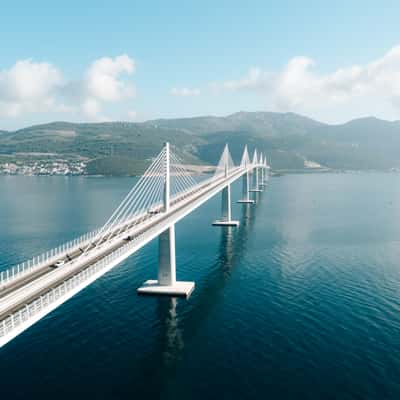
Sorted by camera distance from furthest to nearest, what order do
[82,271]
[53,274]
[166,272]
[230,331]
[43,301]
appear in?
[166,272], [230,331], [82,271], [53,274], [43,301]

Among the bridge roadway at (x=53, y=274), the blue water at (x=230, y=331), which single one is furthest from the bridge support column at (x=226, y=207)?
the bridge roadway at (x=53, y=274)

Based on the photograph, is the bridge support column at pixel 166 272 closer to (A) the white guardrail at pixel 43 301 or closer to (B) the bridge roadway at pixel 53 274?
(B) the bridge roadway at pixel 53 274

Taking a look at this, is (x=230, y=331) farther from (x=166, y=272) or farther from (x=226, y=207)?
(x=226, y=207)

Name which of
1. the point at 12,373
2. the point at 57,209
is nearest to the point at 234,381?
the point at 12,373

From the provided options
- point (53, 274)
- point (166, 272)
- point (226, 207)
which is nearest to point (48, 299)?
point (53, 274)

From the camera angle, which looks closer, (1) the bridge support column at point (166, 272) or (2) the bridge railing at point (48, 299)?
(2) the bridge railing at point (48, 299)

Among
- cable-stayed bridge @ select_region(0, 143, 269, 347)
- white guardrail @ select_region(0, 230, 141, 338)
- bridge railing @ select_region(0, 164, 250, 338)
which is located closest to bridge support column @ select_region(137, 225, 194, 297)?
cable-stayed bridge @ select_region(0, 143, 269, 347)

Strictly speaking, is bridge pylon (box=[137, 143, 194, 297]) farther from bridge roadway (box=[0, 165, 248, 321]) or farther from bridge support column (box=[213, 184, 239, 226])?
bridge support column (box=[213, 184, 239, 226])

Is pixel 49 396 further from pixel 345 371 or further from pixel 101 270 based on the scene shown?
pixel 345 371
